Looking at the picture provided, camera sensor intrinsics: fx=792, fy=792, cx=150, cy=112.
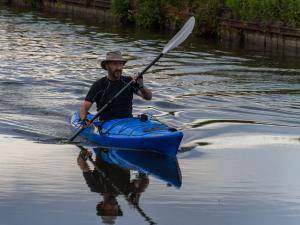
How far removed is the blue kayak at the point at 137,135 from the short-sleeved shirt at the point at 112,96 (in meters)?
0.17

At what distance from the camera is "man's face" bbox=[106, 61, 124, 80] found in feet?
38.4

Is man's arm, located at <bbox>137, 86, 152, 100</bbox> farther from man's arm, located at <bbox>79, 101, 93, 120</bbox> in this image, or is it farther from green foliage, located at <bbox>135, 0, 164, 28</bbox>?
green foliage, located at <bbox>135, 0, 164, 28</bbox>

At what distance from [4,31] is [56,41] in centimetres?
340

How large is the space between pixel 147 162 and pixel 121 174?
900mm

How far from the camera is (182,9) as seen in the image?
3238cm

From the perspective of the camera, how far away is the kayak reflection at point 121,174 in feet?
28.8

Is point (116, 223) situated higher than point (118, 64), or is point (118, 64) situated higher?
point (118, 64)

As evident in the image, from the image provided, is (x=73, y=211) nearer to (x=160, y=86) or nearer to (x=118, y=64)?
(x=118, y=64)

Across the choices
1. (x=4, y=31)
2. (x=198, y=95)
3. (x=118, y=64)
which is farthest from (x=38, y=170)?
(x=4, y=31)

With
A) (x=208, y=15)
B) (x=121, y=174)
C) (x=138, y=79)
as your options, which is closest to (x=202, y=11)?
(x=208, y=15)

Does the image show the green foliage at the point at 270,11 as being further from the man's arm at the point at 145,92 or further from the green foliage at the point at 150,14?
the man's arm at the point at 145,92

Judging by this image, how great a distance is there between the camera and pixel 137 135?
11.4 m

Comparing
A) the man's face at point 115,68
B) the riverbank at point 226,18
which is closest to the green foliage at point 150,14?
the riverbank at point 226,18

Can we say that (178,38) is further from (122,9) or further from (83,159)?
(122,9)
